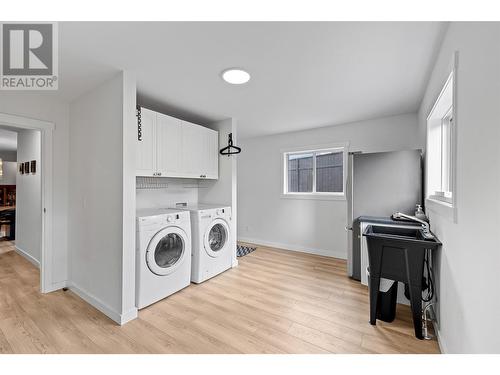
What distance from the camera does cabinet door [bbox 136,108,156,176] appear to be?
7.23ft

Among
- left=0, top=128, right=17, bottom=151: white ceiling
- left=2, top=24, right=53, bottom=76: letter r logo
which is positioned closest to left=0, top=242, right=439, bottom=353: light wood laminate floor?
left=2, top=24, right=53, bottom=76: letter r logo

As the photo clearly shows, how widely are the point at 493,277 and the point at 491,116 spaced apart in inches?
24.6

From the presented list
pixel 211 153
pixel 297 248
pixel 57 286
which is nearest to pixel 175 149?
pixel 211 153

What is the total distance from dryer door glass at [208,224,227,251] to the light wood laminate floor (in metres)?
0.43

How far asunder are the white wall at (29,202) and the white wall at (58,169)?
102 centimetres

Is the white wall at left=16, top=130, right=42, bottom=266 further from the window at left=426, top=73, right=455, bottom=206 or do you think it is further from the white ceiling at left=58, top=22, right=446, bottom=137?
the window at left=426, top=73, right=455, bottom=206

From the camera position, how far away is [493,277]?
2.72ft

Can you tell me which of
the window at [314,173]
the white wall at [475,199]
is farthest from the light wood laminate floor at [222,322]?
the window at [314,173]

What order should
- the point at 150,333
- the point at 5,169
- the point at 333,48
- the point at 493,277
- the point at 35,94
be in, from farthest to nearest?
the point at 5,169, the point at 35,94, the point at 150,333, the point at 333,48, the point at 493,277

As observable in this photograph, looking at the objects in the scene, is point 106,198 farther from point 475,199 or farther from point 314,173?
point 314,173

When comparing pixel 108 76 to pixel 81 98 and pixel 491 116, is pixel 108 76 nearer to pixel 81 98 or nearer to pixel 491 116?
pixel 81 98

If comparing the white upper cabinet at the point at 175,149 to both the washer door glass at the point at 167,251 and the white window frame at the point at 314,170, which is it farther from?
the white window frame at the point at 314,170

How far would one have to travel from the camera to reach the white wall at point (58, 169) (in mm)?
→ 2352
